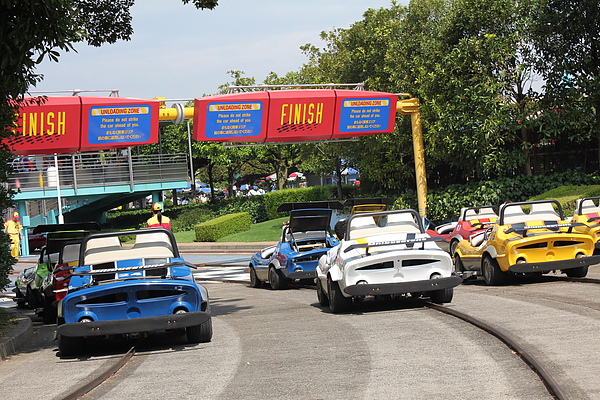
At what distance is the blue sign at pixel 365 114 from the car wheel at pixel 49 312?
13.5 metres

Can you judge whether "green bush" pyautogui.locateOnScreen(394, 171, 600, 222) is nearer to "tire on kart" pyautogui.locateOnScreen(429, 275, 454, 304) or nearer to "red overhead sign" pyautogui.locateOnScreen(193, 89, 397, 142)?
"red overhead sign" pyautogui.locateOnScreen(193, 89, 397, 142)

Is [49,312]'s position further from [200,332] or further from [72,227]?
[200,332]

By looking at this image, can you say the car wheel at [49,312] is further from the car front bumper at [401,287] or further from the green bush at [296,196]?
the green bush at [296,196]

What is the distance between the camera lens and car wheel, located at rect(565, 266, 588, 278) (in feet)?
46.8

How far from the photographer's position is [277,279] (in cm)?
1752

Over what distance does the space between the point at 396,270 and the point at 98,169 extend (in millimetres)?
38012

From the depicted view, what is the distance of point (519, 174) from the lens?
103 feet

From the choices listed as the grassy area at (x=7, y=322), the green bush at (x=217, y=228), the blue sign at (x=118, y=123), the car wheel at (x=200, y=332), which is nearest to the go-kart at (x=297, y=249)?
the grassy area at (x=7, y=322)

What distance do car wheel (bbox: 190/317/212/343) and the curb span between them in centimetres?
243

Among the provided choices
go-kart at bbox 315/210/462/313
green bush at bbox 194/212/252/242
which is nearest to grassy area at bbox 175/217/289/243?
green bush at bbox 194/212/252/242

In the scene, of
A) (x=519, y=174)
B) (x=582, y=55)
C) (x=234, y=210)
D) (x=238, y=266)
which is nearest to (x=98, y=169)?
(x=234, y=210)

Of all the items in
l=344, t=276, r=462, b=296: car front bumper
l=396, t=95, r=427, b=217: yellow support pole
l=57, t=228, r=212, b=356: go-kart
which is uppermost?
l=396, t=95, r=427, b=217: yellow support pole

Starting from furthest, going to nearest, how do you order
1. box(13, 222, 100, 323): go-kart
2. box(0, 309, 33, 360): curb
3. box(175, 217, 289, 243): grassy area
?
1. box(175, 217, 289, 243): grassy area
2. box(13, 222, 100, 323): go-kart
3. box(0, 309, 33, 360): curb

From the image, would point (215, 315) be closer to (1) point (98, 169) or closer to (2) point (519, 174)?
(2) point (519, 174)
